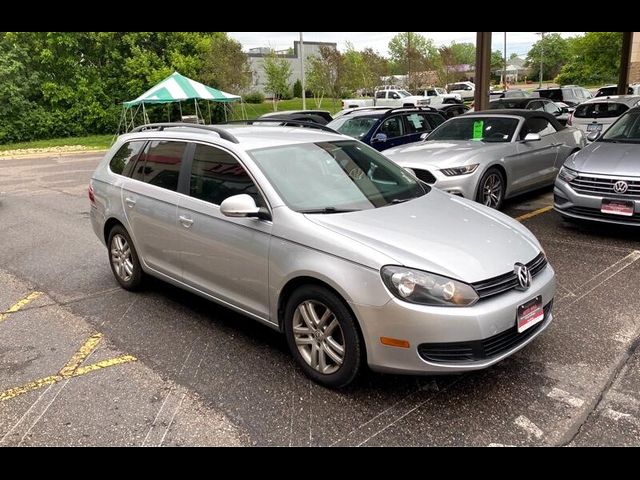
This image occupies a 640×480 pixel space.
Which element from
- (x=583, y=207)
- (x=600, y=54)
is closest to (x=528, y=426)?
(x=583, y=207)

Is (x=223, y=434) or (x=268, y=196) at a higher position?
(x=268, y=196)

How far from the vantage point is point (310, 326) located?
3338 mm

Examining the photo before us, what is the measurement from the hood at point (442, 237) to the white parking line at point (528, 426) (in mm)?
807

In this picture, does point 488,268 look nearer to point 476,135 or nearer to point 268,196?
point 268,196

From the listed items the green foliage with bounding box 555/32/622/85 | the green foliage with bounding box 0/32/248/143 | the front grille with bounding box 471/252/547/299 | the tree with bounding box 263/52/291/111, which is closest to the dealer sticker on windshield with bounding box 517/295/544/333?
the front grille with bounding box 471/252/547/299

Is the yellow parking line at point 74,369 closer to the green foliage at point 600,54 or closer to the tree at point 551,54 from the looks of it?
the green foliage at point 600,54

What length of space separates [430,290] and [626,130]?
5.68 metres

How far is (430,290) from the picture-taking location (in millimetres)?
2945

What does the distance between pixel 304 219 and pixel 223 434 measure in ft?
4.51

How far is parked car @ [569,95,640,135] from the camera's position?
13484 millimetres

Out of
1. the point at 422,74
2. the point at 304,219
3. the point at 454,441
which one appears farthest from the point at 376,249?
the point at 422,74

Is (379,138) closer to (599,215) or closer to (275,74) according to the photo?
(599,215)

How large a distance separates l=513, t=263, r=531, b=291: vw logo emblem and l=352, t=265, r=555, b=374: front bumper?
11cm

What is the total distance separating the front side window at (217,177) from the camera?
3.85m
